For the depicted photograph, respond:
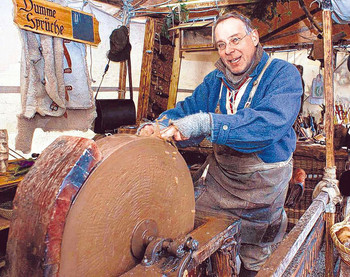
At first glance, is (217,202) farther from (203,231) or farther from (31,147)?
(31,147)

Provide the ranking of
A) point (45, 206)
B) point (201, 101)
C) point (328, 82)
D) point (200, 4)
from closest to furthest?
point (45, 206) < point (201, 101) < point (328, 82) < point (200, 4)

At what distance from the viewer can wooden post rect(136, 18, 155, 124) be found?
5.20 m

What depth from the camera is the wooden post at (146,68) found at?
5.20 meters

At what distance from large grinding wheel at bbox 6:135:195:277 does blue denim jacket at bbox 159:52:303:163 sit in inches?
17.8

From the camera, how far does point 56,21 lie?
375cm

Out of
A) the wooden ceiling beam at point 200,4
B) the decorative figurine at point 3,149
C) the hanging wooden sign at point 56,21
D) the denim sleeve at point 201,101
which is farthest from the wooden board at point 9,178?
the wooden ceiling beam at point 200,4

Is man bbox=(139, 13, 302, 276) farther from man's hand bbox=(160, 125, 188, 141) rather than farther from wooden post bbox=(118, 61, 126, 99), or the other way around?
wooden post bbox=(118, 61, 126, 99)

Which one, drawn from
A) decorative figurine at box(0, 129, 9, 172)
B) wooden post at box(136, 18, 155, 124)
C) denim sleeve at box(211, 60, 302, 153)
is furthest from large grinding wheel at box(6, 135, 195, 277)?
wooden post at box(136, 18, 155, 124)

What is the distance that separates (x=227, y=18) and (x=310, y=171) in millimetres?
3233

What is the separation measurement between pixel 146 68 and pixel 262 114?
12.3 ft

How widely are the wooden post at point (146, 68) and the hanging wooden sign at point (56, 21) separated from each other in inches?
39.7

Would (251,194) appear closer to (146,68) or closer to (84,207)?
(84,207)

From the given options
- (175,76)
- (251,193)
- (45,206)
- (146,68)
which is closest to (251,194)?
(251,193)

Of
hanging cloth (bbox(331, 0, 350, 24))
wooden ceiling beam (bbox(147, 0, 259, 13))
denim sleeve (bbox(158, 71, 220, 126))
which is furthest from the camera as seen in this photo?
wooden ceiling beam (bbox(147, 0, 259, 13))
